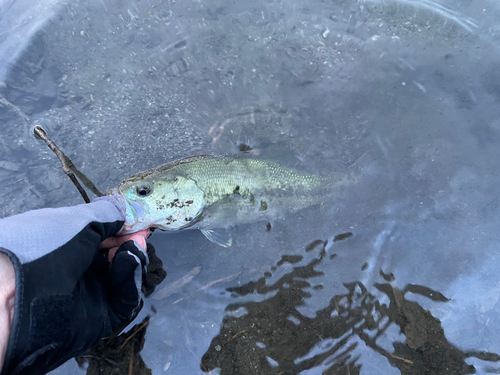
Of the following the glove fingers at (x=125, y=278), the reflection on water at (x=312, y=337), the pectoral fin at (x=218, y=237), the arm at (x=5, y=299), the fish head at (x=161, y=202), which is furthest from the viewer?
the pectoral fin at (x=218, y=237)

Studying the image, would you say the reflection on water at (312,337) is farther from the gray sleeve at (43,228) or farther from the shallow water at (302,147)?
the gray sleeve at (43,228)

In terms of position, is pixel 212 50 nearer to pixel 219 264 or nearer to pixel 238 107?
pixel 238 107

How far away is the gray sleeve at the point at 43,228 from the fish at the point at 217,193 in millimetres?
433

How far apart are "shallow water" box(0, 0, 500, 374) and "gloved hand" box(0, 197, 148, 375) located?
725 mm

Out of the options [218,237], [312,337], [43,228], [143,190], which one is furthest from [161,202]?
[312,337]

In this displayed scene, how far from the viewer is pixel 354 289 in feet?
10.2

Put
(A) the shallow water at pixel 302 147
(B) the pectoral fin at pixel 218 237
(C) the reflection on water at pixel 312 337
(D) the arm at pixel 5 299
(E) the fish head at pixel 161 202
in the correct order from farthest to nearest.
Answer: (B) the pectoral fin at pixel 218 237 → (A) the shallow water at pixel 302 147 → (C) the reflection on water at pixel 312 337 → (E) the fish head at pixel 161 202 → (D) the arm at pixel 5 299

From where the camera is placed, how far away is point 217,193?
3.05 m

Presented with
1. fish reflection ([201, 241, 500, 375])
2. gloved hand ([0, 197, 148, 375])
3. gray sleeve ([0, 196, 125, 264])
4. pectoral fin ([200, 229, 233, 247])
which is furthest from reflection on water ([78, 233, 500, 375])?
gray sleeve ([0, 196, 125, 264])

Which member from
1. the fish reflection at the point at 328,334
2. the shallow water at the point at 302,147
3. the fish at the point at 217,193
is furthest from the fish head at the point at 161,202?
the fish reflection at the point at 328,334

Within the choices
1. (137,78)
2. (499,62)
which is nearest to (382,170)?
(499,62)

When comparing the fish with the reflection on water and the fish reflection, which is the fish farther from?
the fish reflection

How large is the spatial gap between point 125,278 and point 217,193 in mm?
1171

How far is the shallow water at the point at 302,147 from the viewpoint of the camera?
9.70 ft
